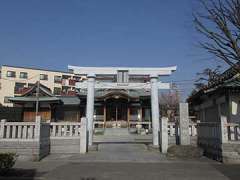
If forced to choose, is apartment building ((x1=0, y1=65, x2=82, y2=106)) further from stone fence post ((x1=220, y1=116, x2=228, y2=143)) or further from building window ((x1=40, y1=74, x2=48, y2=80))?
stone fence post ((x1=220, y1=116, x2=228, y2=143))

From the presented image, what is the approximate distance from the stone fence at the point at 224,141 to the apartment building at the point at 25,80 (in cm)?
5033

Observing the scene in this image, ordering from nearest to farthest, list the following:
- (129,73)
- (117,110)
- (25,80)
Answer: (129,73)
(117,110)
(25,80)

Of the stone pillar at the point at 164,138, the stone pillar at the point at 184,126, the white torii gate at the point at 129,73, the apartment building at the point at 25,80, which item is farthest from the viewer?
the apartment building at the point at 25,80

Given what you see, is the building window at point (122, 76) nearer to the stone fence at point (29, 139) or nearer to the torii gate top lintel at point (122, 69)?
the torii gate top lintel at point (122, 69)

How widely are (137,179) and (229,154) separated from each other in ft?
17.0

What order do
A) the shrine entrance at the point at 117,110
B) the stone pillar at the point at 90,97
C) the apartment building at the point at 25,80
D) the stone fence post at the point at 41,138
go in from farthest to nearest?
the apartment building at the point at 25,80 → the shrine entrance at the point at 117,110 → the stone pillar at the point at 90,97 → the stone fence post at the point at 41,138

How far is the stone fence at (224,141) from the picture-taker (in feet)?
39.1

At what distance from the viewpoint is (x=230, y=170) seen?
1015 centimetres

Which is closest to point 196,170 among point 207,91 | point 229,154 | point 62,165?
point 229,154

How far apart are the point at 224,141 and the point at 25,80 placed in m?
64.3

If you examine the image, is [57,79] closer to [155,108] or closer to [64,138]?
[155,108]

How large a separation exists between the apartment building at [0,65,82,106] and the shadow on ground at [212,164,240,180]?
2071 inches

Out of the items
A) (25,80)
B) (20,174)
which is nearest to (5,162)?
(20,174)

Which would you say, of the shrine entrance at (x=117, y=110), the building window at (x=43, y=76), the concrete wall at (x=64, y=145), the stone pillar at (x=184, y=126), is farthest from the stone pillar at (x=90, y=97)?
the building window at (x=43, y=76)
